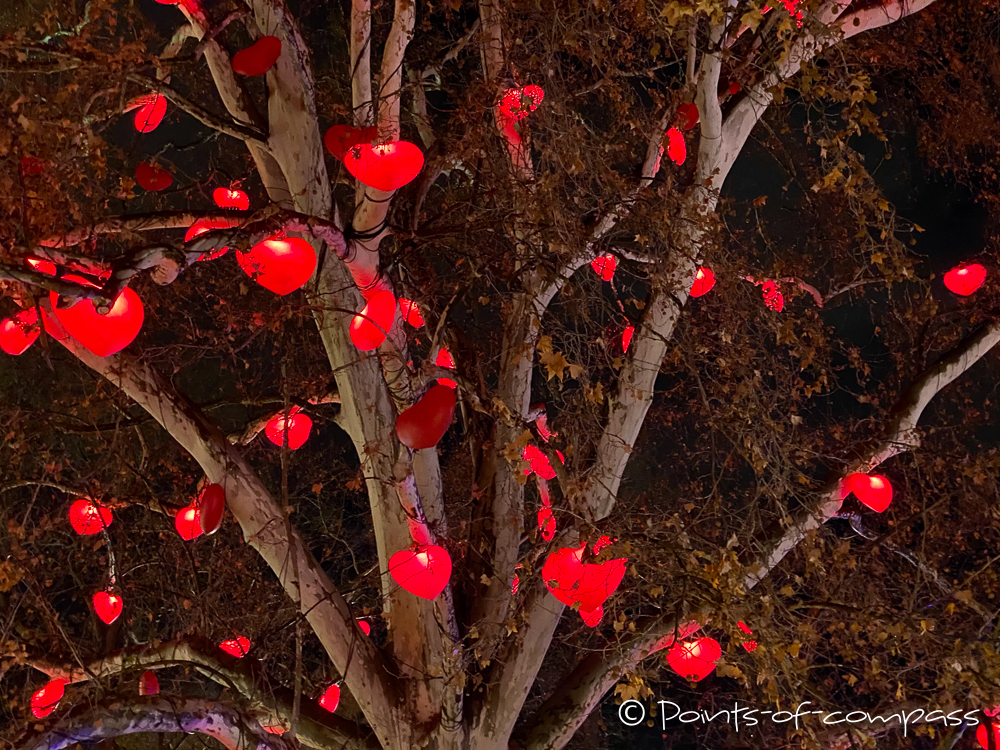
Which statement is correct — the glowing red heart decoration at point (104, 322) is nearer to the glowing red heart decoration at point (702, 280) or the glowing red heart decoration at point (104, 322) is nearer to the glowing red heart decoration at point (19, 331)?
the glowing red heart decoration at point (19, 331)

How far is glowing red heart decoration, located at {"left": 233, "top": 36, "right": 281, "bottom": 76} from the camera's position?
3.50m

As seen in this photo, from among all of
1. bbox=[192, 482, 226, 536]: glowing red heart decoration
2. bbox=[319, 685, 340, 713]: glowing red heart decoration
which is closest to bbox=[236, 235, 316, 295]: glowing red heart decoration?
bbox=[192, 482, 226, 536]: glowing red heart decoration

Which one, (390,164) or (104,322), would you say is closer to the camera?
(104,322)

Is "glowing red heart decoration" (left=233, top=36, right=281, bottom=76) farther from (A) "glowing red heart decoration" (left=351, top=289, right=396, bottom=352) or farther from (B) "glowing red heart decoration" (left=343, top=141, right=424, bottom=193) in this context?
(A) "glowing red heart decoration" (left=351, top=289, right=396, bottom=352)

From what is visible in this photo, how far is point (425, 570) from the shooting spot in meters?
3.94

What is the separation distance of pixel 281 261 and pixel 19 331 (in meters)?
1.28

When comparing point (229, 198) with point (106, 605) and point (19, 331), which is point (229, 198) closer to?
point (19, 331)

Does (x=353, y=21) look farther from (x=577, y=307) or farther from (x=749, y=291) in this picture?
(x=749, y=291)

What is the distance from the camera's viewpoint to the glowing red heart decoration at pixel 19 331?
10.7 ft

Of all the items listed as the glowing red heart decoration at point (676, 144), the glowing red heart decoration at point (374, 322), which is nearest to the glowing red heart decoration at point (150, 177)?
the glowing red heart decoration at point (374, 322)

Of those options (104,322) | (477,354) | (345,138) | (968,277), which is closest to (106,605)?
(477,354)

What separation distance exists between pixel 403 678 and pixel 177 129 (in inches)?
207

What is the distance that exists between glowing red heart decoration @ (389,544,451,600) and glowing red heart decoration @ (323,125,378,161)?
6.22 ft

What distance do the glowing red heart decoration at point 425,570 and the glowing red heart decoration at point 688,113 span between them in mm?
2468
